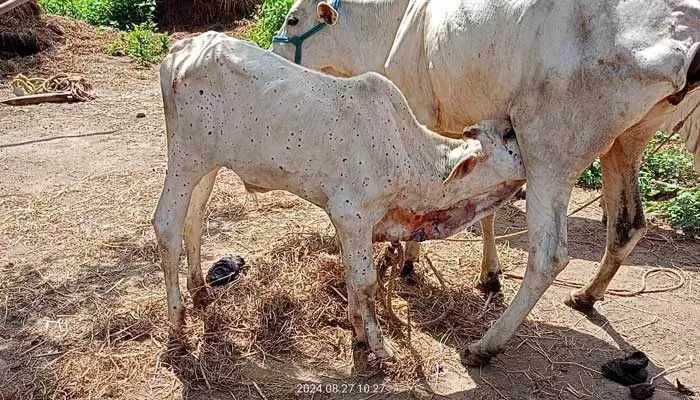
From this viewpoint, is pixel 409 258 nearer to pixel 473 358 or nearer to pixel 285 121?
pixel 473 358

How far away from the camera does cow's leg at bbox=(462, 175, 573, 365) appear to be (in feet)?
12.7

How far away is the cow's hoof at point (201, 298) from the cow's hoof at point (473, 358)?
1.59 meters

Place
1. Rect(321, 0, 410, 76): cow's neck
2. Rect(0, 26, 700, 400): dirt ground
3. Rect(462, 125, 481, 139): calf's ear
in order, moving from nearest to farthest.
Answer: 1. Rect(462, 125, 481, 139): calf's ear
2. Rect(0, 26, 700, 400): dirt ground
3. Rect(321, 0, 410, 76): cow's neck

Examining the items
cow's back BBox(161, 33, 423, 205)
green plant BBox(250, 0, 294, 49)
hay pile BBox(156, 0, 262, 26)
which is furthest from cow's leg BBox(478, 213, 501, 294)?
hay pile BBox(156, 0, 262, 26)

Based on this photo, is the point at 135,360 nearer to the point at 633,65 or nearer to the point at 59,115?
the point at 633,65

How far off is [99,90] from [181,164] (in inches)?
261

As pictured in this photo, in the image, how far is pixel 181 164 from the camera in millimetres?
4051

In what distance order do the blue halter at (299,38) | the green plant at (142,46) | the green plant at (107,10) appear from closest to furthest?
the blue halter at (299,38) → the green plant at (142,46) → the green plant at (107,10)

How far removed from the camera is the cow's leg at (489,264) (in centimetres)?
496

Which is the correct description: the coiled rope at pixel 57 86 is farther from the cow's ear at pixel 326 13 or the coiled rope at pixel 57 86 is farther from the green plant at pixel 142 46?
the cow's ear at pixel 326 13

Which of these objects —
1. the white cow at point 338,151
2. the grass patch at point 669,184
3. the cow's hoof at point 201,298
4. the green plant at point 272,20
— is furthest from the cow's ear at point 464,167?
the green plant at point 272,20

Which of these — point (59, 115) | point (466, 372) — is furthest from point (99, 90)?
point (466, 372)

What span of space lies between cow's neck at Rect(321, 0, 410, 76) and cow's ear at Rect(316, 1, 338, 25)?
0.94 feet

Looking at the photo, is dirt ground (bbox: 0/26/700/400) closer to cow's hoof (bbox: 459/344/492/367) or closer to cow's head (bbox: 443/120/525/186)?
cow's hoof (bbox: 459/344/492/367)
